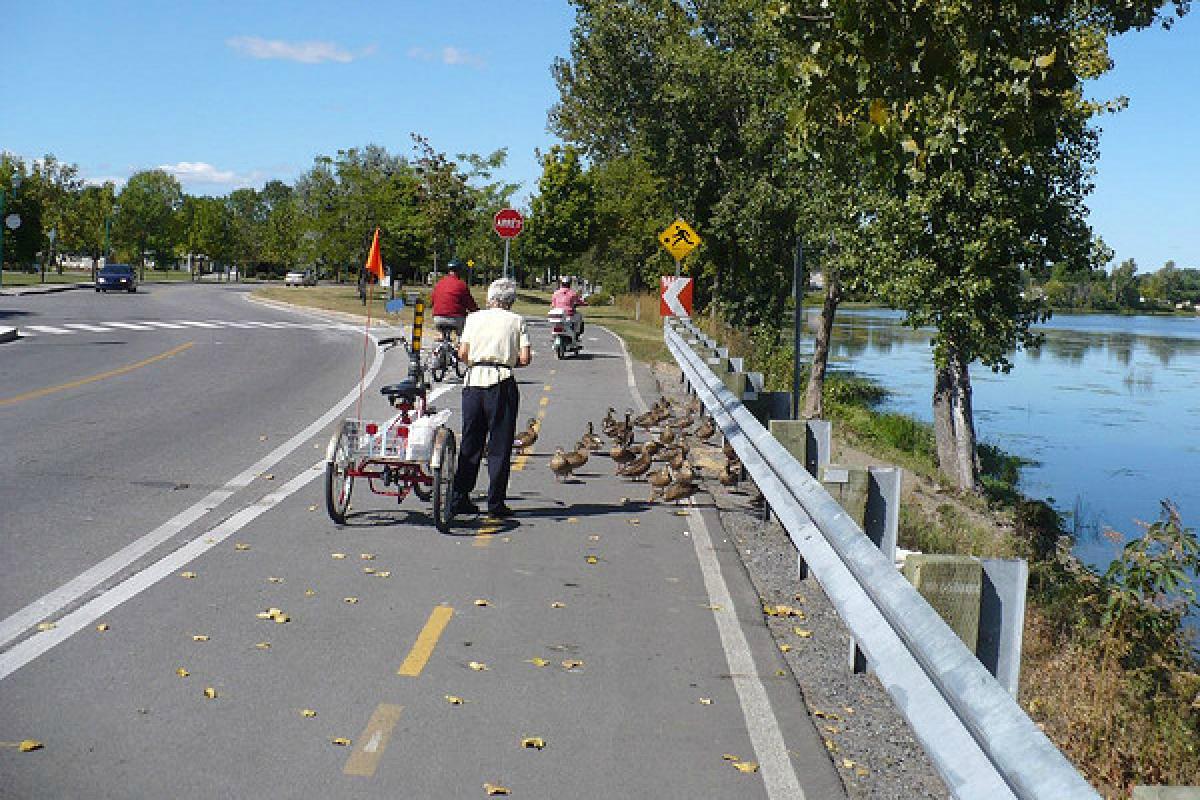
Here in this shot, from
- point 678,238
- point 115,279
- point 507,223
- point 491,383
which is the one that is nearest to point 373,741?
point 491,383

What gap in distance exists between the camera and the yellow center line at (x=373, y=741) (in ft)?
15.5

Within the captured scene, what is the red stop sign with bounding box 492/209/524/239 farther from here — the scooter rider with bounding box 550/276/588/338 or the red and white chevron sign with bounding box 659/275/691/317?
the red and white chevron sign with bounding box 659/275/691/317

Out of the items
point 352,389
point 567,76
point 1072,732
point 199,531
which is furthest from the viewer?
point 567,76

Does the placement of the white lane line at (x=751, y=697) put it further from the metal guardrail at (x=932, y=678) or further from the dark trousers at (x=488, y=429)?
the dark trousers at (x=488, y=429)

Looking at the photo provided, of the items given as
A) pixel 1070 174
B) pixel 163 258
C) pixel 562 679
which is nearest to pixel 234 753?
pixel 562 679

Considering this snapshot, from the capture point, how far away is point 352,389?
1875 centimetres

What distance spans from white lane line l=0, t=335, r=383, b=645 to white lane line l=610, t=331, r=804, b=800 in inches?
142

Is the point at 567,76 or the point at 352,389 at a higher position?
the point at 567,76

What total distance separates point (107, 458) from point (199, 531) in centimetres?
328

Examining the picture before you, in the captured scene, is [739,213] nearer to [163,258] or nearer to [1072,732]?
[1072,732]

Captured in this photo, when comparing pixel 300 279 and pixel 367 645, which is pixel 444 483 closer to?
pixel 367 645

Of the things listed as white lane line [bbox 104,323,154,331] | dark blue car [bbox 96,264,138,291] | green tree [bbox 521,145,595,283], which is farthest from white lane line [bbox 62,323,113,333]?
green tree [bbox 521,145,595,283]

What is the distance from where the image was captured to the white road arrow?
79.7 feet

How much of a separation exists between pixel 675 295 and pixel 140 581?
707 inches
